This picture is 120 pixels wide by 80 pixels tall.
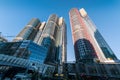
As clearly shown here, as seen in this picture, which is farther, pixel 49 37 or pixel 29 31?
pixel 29 31

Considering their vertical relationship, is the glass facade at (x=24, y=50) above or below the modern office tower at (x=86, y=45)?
below

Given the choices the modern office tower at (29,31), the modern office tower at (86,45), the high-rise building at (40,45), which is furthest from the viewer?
the modern office tower at (29,31)

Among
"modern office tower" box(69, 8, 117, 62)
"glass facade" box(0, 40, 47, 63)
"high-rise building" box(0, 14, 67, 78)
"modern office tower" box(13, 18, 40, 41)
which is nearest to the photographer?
"glass facade" box(0, 40, 47, 63)

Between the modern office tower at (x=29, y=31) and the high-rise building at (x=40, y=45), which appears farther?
the modern office tower at (x=29, y=31)

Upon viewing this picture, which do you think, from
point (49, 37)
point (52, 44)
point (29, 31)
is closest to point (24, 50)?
point (49, 37)

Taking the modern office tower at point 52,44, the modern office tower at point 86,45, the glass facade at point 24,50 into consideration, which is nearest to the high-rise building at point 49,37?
the modern office tower at point 52,44

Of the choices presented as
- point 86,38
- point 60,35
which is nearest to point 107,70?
point 86,38

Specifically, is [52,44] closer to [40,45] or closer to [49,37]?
[49,37]

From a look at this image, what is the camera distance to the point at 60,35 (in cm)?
13712

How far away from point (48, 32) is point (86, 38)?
4030 cm

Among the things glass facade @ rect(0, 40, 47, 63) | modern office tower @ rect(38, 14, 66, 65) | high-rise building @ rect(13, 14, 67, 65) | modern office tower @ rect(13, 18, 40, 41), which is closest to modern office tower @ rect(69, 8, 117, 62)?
modern office tower @ rect(38, 14, 66, 65)

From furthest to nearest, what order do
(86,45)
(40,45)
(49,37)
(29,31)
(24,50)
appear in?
1. (29,31)
2. (49,37)
3. (86,45)
4. (40,45)
5. (24,50)

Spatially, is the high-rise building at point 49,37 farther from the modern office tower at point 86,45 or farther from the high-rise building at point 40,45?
the modern office tower at point 86,45

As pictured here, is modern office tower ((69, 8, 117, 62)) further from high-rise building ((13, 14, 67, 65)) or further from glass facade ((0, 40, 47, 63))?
glass facade ((0, 40, 47, 63))
